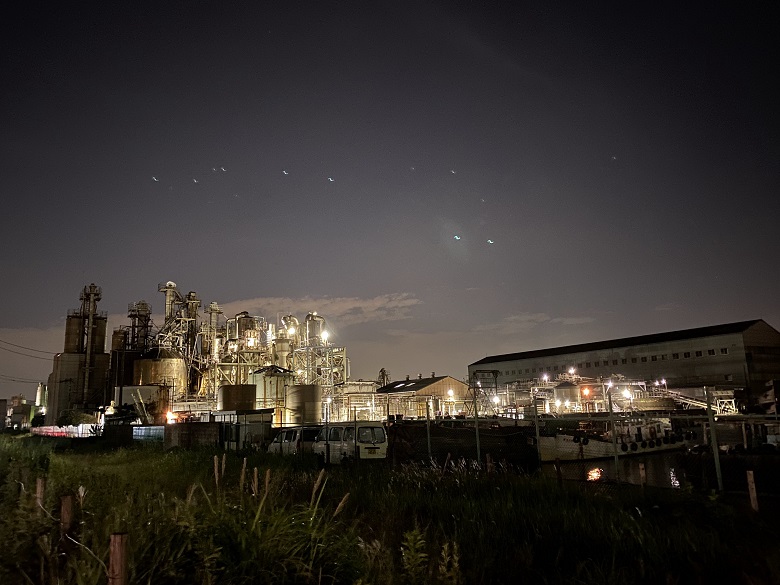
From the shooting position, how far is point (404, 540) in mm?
7680

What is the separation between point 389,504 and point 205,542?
4.18m

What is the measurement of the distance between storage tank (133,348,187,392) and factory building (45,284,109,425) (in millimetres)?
7951

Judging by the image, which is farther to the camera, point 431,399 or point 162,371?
point 162,371

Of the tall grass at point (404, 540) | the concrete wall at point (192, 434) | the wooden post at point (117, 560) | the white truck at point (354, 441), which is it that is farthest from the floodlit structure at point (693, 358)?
the wooden post at point (117, 560)

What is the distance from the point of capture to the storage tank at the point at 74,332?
71000mm

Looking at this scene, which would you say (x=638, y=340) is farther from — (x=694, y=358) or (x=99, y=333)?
(x=99, y=333)

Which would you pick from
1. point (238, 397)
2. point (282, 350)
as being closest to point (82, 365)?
point (282, 350)

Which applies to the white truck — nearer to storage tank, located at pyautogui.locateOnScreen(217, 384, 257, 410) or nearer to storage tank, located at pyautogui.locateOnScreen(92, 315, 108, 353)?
Answer: storage tank, located at pyautogui.locateOnScreen(217, 384, 257, 410)

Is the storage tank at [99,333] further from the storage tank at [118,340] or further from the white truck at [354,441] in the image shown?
the white truck at [354,441]

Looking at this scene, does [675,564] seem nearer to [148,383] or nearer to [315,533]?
[315,533]

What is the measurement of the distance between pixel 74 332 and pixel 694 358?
77.3 m

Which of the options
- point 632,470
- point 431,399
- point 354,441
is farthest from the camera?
point 431,399

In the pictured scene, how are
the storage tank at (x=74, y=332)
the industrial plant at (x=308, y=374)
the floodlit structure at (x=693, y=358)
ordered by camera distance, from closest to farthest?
the industrial plant at (x=308, y=374) → the floodlit structure at (x=693, y=358) → the storage tank at (x=74, y=332)

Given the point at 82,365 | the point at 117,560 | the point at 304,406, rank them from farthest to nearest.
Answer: the point at 82,365 → the point at 304,406 → the point at 117,560
